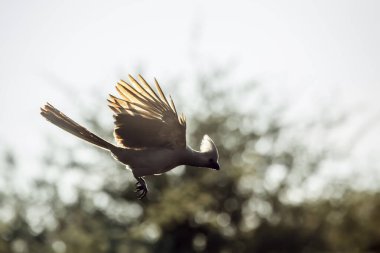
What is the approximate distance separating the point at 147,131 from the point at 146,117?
15 cm

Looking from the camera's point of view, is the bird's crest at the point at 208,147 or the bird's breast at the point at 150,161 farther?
the bird's crest at the point at 208,147

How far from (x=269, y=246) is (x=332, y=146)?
5241 millimetres

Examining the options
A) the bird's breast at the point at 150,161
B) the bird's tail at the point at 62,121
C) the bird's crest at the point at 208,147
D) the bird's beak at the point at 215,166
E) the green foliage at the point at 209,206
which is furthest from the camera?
the green foliage at the point at 209,206

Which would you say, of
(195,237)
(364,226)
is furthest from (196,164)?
(364,226)

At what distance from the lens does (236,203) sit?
23.5m

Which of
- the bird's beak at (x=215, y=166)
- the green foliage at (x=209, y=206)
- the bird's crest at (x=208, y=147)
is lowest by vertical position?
the bird's beak at (x=215, y=166)

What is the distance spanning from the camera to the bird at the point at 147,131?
5.51 meters

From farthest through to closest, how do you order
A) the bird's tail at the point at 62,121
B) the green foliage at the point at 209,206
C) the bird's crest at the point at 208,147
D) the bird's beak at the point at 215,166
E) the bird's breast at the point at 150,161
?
the green foliage at the point at 209,206 → the bird's crest at the point at 208,147 → the bird's beak at the point at 215,166 → the bird's breast at the point at 150,161 → the bird's tail at the point at 62,121

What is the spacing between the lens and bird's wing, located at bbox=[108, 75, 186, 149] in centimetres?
552

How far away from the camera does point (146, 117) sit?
18.2ft

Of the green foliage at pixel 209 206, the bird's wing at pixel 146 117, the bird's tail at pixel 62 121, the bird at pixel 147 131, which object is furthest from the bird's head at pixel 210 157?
the green foliage at pixel 209 206

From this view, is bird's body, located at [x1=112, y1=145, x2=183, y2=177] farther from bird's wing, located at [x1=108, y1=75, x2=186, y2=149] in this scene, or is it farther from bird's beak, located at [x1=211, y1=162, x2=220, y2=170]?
bird's beak, located at [x1=211, y1=162, x2=220, y2=170]

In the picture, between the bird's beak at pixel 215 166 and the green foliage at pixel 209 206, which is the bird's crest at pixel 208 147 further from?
the green foliage at pixel 209 206

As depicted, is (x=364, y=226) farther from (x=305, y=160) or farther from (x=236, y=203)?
(x=236, y=203)
